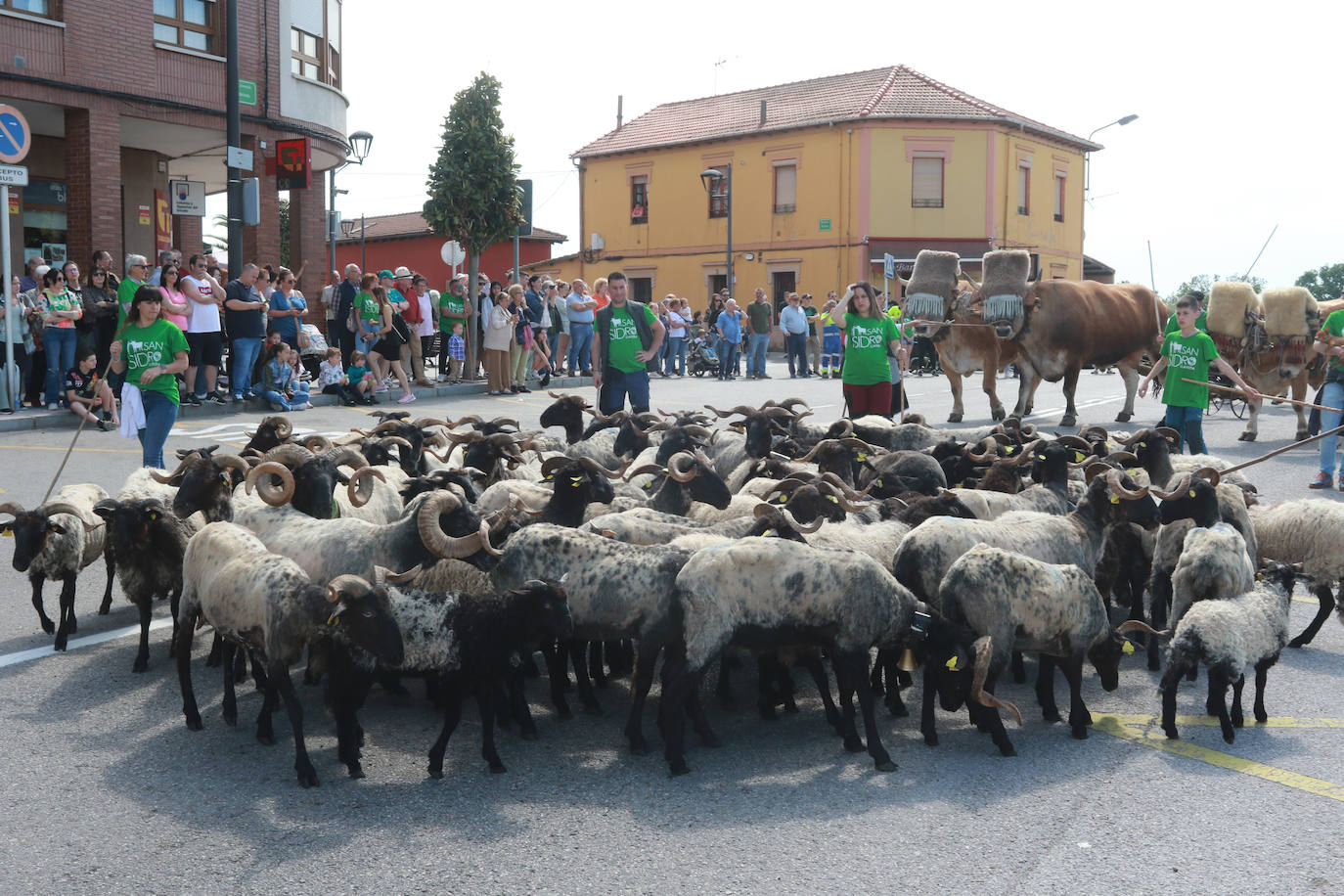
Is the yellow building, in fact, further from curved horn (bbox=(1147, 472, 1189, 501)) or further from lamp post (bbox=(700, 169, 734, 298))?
curved horn (bbox=(1147, 472, 1189, 501))

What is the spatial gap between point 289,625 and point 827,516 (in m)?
3.17

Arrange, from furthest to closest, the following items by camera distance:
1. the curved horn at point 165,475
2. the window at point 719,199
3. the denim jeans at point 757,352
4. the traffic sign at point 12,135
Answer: the window at point 719,199 → the denim jeans at point 757,352 → the traffic sign at point 12,135 → the curved horn at point 165,475

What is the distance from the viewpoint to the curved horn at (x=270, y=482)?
7.01m

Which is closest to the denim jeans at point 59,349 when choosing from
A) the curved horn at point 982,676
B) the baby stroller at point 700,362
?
the curved horn at point 982,676

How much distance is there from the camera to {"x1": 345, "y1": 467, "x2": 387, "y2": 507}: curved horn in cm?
→ 760

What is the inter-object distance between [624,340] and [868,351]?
95.6 inches

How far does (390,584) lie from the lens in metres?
5.71

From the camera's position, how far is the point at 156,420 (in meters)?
10.0

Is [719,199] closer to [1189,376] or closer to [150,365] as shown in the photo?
[1189,376]

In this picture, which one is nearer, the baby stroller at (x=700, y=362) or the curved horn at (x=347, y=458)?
the curved horn at (x=347, y=458)

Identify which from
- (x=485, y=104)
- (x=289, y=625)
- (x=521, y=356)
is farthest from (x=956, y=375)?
(x=289, y=625)

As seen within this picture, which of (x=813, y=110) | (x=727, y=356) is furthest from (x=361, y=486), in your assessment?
(x=813, y=110)

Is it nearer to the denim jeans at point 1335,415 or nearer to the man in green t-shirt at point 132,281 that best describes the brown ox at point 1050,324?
the denim jeans at point 1335,415

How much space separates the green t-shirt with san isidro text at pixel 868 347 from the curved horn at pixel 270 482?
6.68m
